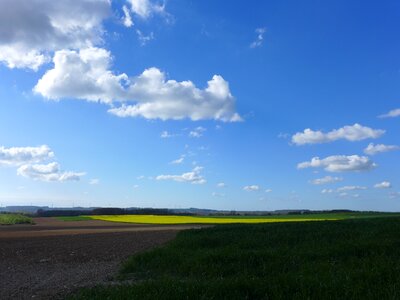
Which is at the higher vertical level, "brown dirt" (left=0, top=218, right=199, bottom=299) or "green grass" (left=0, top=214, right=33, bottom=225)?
"green grass" (left=0, top=214, right=33, bottom=225)

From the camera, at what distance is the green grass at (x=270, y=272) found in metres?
9.56

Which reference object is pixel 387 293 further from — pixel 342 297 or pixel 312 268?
pixel 312 268

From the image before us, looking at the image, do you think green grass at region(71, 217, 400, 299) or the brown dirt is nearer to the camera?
green grass at region(71, 217, 400, 299)

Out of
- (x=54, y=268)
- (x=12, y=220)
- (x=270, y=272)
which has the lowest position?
(x=54, y=268)

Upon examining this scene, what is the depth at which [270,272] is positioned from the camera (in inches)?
484

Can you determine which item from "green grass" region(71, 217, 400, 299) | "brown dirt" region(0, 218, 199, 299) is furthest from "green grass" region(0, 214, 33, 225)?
"green grass" region(71, 217, 400, 299)

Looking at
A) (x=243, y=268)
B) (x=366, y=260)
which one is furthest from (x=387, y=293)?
(x=243, y=268)

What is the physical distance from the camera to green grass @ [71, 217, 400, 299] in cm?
956

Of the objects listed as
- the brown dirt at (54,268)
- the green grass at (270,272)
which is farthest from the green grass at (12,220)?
the green grass at (270,272)

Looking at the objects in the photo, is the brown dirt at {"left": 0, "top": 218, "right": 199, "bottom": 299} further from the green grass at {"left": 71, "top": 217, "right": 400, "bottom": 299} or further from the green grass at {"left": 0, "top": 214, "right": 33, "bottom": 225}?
the green grass at {"left": 0, "top": 214, "right": 33, "bottom": 225}

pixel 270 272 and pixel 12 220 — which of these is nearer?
pixel 270 272

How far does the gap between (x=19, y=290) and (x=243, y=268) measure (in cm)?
626

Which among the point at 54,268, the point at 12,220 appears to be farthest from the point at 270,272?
the point at 12,220

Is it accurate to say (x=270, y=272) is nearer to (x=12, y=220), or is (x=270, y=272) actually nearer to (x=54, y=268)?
(x=54, y=268)
